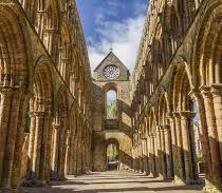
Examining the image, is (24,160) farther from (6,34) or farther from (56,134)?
(6,34)

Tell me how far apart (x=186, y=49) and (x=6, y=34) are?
6762 millimetres

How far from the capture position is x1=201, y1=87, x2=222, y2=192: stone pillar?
907cm

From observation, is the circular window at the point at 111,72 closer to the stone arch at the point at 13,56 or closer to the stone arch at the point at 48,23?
the stone arch at the point at 48,23

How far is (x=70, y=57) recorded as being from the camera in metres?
20.3

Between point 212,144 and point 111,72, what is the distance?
31.0 metres

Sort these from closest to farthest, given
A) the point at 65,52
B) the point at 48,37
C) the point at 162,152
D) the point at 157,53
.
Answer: the point at 48,37
the point at 162,152
the point at 157,53
the point at 65,52

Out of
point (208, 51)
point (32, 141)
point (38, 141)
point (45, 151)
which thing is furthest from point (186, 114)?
point (32, 141)

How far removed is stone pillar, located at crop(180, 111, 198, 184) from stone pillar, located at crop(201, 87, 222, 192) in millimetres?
3548

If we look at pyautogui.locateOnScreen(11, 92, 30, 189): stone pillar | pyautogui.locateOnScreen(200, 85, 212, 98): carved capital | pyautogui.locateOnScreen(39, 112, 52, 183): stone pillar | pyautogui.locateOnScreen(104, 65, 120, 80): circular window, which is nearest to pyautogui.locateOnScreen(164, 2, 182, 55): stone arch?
pyautogui.locateOnScreen(200, 85, 212, 98): carved capital

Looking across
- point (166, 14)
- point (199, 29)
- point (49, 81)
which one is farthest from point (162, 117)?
point (199, 29)

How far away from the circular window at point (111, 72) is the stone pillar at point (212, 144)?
29.8m

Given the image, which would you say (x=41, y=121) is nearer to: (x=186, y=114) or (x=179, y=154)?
(x=179, y=154)

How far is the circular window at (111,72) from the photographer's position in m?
39.6

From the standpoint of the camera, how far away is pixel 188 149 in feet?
43.5
